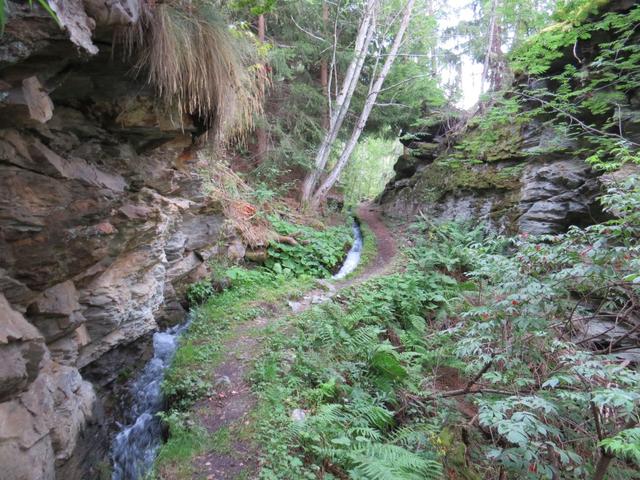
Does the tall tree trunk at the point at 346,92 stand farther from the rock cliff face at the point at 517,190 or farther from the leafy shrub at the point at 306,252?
the rock cliff face at the point at 517,190

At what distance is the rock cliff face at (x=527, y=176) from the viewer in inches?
368

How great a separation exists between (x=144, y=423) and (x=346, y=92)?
11.7m

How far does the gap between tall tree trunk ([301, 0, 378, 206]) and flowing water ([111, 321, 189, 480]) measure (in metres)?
8.66

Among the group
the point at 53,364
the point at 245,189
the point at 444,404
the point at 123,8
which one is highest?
the point at 123,8

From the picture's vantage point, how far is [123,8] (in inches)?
111

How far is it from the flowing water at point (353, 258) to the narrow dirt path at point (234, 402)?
228 centimetres

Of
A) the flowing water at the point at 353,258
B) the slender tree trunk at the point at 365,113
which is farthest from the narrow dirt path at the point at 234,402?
the slender tree trunk at the point at 365,113

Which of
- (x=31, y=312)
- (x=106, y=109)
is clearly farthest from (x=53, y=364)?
(x=106, y=109)

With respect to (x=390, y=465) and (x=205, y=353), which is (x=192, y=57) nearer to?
(x=205, y=353)

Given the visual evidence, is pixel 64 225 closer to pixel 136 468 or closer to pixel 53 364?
pixel 53 364

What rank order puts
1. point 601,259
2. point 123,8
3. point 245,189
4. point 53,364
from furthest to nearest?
point 245,189, point 601,259, point 53,364, point 123,8

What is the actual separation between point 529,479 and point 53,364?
450cm

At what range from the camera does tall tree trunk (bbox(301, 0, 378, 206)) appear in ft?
40.7

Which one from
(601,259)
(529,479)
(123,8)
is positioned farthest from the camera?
(601,259)
